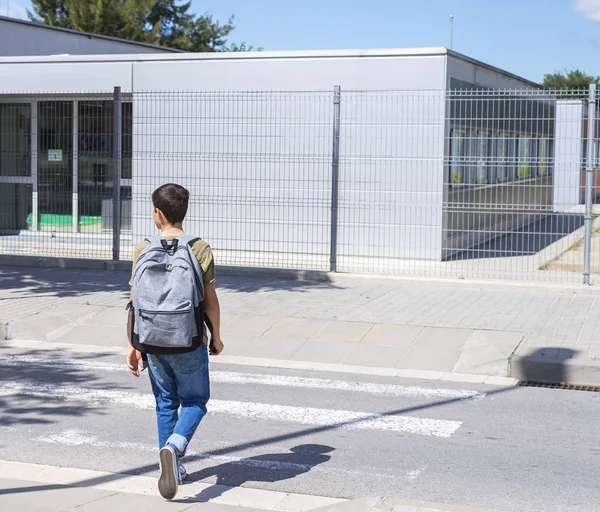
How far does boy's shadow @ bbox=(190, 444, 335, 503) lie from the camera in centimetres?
600

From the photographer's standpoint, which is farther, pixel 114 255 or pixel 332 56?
pixel 332 56

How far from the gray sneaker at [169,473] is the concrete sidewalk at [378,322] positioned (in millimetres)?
4477

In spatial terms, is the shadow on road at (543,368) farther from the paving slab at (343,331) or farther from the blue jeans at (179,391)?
the blue jeans at (179,391)

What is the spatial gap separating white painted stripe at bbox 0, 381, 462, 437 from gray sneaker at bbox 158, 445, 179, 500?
220cm

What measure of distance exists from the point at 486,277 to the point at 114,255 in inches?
224

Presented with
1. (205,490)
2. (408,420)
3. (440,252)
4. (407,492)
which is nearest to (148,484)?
(205,490)

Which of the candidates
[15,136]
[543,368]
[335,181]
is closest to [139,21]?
[15,136]

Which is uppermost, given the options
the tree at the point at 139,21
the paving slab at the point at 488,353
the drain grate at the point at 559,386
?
the tree at the point at 139,21

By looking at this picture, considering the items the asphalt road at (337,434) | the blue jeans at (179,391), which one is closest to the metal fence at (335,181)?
the asphalt road at (337,434)

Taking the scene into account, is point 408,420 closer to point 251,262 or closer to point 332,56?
point 251,262

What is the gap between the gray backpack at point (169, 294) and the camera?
207 inches

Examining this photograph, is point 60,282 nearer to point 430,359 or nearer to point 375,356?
point 375,356

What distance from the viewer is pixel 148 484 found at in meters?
5.84

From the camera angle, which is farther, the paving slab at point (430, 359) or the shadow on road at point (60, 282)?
the shadow on road at point (60, 282)
